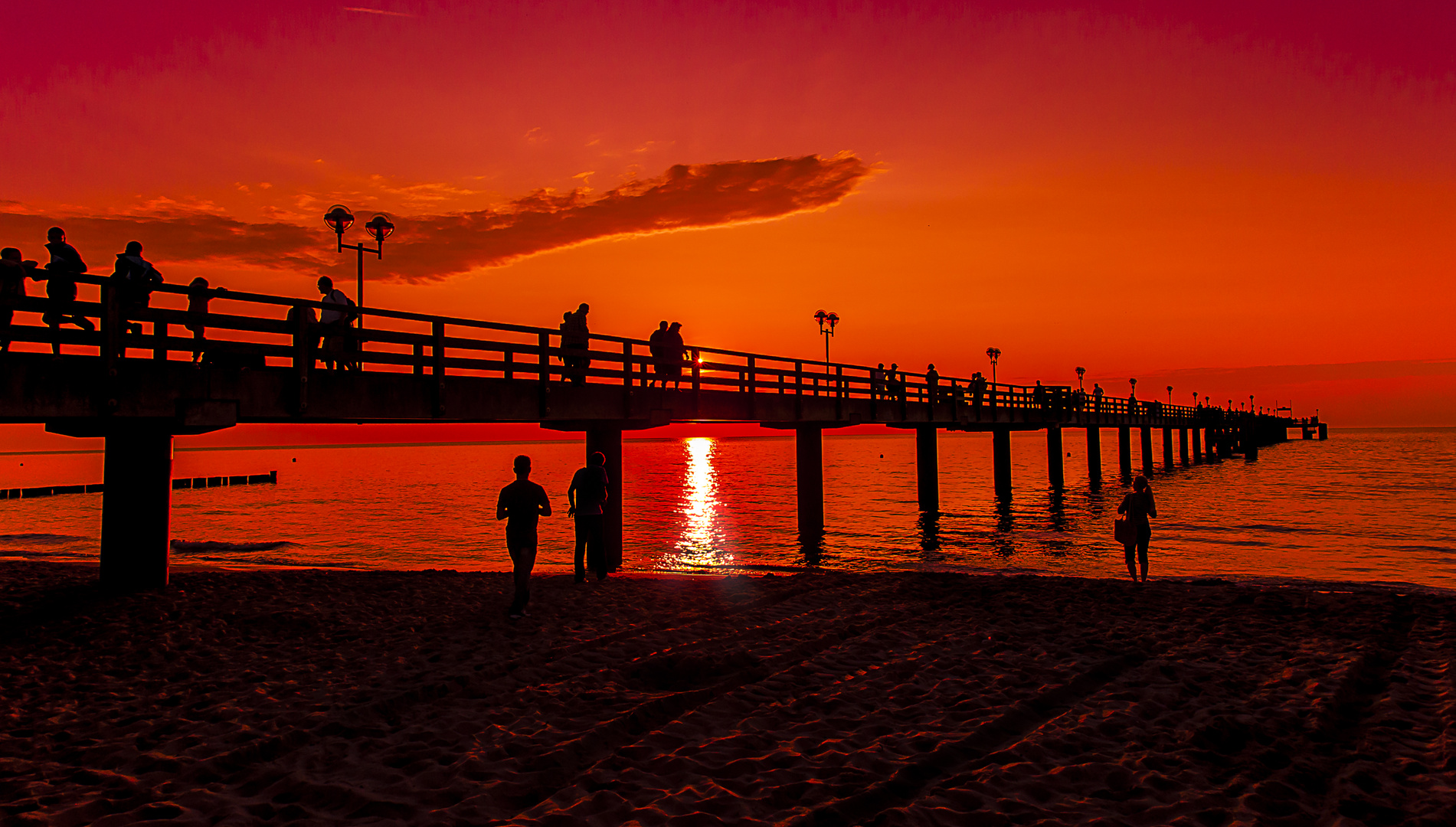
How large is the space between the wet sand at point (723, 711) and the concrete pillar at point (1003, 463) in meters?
28.3

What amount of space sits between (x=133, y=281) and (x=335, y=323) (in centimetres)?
255

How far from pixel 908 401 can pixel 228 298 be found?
24.1 meters

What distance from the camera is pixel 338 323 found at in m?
11.1

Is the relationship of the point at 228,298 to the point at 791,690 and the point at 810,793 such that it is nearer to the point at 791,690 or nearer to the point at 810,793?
the point at 791,690

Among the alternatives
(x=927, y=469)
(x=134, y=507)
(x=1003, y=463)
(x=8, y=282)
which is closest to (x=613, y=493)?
(x=134, y=507)

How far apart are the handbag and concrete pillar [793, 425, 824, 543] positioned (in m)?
11.1

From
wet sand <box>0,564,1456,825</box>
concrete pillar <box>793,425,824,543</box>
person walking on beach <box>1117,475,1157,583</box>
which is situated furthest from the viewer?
concrete pillar <box>793,425,824,543</box>

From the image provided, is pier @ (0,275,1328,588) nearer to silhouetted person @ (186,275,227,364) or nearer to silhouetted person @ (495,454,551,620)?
silhouetted person @ (186,275,227,364)

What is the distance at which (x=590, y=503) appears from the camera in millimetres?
11156

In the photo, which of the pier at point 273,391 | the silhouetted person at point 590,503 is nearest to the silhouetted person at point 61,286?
the pier at point 273,391

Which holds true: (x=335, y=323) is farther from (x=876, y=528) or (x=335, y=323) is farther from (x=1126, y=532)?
(x=876, y=528)

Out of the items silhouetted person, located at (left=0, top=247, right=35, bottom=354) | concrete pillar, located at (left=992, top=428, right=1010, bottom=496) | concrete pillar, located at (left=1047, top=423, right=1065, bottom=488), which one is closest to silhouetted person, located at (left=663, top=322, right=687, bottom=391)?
silhouetted person, located at (left=0, top=247, right=35, bottom=354)

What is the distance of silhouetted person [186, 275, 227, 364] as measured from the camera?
31.0 feet

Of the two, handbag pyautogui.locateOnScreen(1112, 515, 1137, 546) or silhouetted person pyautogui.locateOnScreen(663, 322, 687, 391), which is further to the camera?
silhouetted person pyautogui.locateOnScreen(663, 322, 687, 391)
